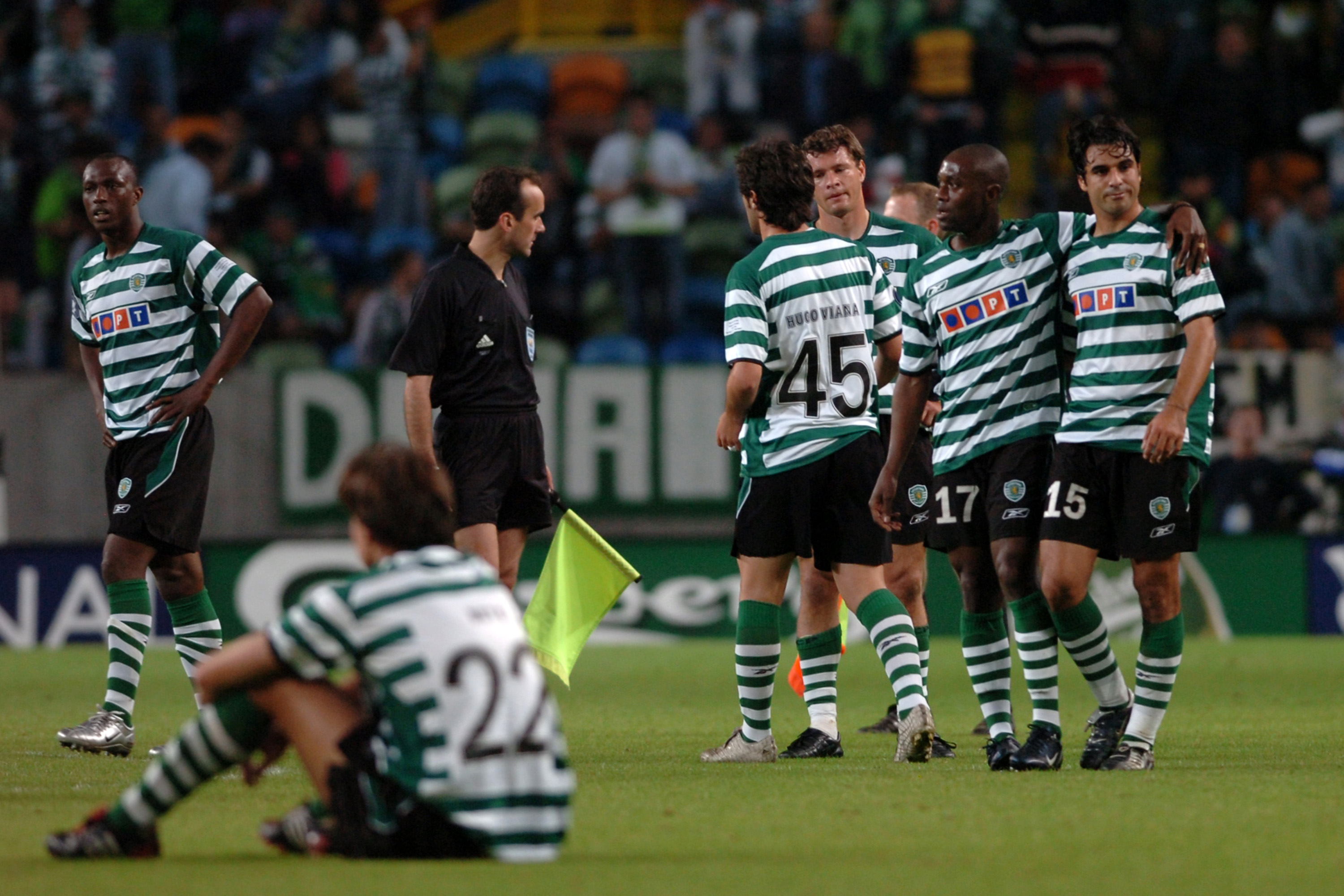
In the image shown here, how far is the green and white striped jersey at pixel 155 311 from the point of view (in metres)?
7.12

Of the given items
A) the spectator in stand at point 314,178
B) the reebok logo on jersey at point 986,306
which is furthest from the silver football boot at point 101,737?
the spectator in stand at point 314,178

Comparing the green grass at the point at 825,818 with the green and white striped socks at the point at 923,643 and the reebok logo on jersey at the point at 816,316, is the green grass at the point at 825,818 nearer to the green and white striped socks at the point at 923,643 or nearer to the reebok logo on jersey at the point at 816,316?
the green and white striped socks at the point at 923,643

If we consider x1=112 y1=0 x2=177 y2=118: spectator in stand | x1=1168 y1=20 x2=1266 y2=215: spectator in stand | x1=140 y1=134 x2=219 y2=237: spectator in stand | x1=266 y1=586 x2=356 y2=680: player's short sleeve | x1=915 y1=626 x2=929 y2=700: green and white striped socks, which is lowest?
x1=915 y1=626 x2=929 y2=700: green and white striped socks

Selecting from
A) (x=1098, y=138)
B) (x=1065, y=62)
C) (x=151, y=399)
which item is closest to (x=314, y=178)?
(x=1065, y=62)

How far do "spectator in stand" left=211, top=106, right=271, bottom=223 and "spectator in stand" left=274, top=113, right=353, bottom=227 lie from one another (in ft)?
0.70

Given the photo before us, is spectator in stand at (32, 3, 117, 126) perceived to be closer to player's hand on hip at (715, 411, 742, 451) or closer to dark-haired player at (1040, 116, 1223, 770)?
player's hand on hip at (715, 411, 742, 451)

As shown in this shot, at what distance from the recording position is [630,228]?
15.9 meters

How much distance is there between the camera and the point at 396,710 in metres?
4.05

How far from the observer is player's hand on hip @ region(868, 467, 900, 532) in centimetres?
630

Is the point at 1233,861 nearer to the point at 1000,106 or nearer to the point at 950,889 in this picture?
the point at 950,889

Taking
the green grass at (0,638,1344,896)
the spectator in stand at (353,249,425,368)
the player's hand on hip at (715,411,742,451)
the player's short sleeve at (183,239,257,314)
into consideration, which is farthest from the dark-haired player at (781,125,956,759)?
the spectator in stand at (353,249,425,368)

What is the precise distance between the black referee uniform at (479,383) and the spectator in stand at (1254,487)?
815 centimetres

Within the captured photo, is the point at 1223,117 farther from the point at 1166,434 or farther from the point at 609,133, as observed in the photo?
the point at 1166,434

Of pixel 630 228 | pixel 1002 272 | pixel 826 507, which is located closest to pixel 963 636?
pixel 826 507
